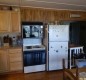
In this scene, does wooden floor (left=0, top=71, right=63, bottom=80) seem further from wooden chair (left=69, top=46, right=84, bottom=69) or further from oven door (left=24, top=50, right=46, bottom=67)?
wooden chair (left=69, top=46, right=84, bottom=69)

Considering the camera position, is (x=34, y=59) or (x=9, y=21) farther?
(x=34, y=59)

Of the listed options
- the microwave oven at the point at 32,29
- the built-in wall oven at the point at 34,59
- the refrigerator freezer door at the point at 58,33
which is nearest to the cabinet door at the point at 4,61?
the built-in wall oven at the point at 34,59

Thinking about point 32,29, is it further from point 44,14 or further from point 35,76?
point 35,76

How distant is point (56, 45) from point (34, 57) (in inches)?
34.6

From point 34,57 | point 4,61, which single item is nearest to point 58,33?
point 34,57

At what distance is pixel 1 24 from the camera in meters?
4.46

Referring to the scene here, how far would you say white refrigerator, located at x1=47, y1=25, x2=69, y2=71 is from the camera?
Result: 4809mm

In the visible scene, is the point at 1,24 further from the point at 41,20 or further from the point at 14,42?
the point at 41,20

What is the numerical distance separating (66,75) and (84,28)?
3791 millimetres

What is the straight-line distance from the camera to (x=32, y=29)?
4953mm

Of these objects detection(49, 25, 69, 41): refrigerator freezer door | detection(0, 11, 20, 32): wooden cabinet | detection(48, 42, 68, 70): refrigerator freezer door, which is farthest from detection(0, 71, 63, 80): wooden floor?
detection(0, 11, 20, 32): wooden cabinet

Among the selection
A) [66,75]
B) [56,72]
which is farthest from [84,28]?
[66,75]

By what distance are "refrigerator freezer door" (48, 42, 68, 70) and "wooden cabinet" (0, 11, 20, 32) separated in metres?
1.34

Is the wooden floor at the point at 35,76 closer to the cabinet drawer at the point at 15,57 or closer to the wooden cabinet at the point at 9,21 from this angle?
the cabinet drawer at the point at 15,57
